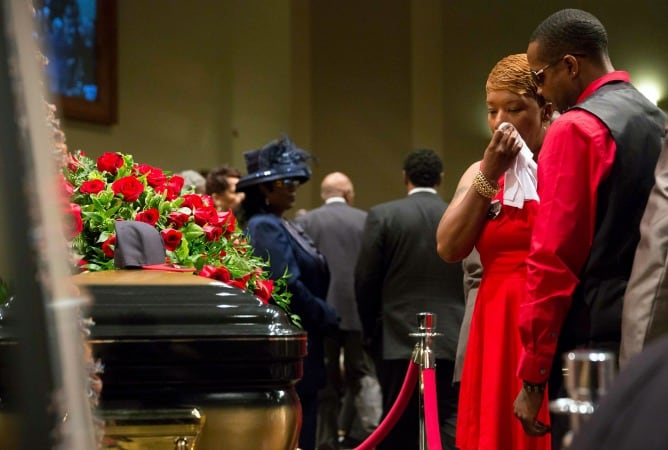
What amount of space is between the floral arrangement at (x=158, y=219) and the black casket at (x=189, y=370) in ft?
2.51

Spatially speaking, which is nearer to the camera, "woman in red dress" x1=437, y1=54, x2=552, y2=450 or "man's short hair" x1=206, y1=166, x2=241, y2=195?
"woman in red dress" x1=437, y1=54, x2=552, y2=450

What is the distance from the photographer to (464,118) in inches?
435

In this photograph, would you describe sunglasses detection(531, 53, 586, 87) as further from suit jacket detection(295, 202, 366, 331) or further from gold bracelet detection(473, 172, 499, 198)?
suit jacket detection(295, 202, 366, 331)

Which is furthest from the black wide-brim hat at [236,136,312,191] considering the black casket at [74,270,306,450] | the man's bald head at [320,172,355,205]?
the black casket at [74,270,306,450]

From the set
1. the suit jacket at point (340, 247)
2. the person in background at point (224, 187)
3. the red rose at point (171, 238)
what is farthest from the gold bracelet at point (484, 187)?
the suit jacket at point (340, 247)

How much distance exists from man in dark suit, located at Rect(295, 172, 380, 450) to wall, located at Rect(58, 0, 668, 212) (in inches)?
110

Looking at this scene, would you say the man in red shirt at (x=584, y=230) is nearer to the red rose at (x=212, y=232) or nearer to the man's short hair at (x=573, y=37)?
the man's short hair at (x=573, y=37)

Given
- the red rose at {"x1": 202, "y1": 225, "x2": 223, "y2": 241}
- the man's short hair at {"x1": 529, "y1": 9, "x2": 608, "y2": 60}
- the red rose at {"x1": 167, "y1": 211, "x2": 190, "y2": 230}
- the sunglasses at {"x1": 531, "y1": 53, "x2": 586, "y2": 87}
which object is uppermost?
the man's short hair at {"x1": 529, "y1": 9, "x2": 608, "y2": 60}

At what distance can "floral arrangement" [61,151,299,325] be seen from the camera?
9.69 feet

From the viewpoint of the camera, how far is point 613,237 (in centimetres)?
257

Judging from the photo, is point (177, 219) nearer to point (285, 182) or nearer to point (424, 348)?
point (424, 348)

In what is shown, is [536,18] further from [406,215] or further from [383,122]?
[406,215]

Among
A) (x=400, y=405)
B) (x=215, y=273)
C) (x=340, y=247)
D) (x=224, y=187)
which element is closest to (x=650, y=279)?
(x=215, y=273)

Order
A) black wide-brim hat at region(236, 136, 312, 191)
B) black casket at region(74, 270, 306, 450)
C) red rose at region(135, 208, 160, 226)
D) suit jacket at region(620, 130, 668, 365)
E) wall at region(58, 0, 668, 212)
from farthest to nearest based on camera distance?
wall at region(58, 0, 668, 212)
black wide-brim hat at region(236, 136, 312, 191)
red rose at region(135, 208, 160, 226)
suit jacket at region(620, 130, 668, 365)
black casket at region(74, 270, 306, 450)
